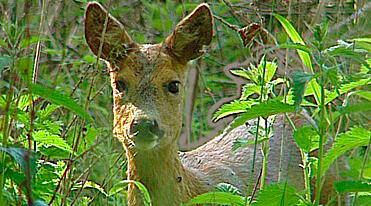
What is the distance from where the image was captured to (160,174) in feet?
9.29

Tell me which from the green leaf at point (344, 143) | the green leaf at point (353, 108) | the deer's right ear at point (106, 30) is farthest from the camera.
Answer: the deer's right ear at point (106, 30)

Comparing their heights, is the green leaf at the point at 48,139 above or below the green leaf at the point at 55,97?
below

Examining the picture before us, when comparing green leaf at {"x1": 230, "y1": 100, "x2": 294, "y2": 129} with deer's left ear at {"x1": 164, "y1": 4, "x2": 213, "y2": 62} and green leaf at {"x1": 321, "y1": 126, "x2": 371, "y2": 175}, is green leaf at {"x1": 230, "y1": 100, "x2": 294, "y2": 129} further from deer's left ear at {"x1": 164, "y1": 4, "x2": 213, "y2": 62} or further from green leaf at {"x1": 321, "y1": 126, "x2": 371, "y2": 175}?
deer's left ear at {"x1": 164, "y1": 4, "x2": 213, "y2": 62}

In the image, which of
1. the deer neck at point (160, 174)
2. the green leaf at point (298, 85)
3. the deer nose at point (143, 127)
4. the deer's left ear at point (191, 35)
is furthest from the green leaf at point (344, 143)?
the deer's left ear at point (191, 35)

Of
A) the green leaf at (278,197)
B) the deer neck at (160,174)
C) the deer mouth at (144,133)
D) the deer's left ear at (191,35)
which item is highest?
the deer's left ear at (191,35)

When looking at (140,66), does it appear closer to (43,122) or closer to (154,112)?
(154,112)

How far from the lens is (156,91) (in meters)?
2.79

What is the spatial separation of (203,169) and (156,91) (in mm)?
599

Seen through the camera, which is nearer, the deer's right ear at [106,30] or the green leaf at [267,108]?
the green leaf at [267,108]

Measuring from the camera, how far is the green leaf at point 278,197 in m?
1.72

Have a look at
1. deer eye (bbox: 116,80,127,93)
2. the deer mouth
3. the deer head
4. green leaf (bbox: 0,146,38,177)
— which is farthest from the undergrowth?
deer eye (bbox: 116,80,127,93)

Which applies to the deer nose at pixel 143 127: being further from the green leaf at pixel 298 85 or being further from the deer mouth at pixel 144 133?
the green leaf at pixel 298 85

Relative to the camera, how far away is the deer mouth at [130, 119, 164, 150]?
250 centimetres

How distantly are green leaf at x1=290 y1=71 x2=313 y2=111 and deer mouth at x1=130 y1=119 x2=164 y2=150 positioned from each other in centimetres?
105
